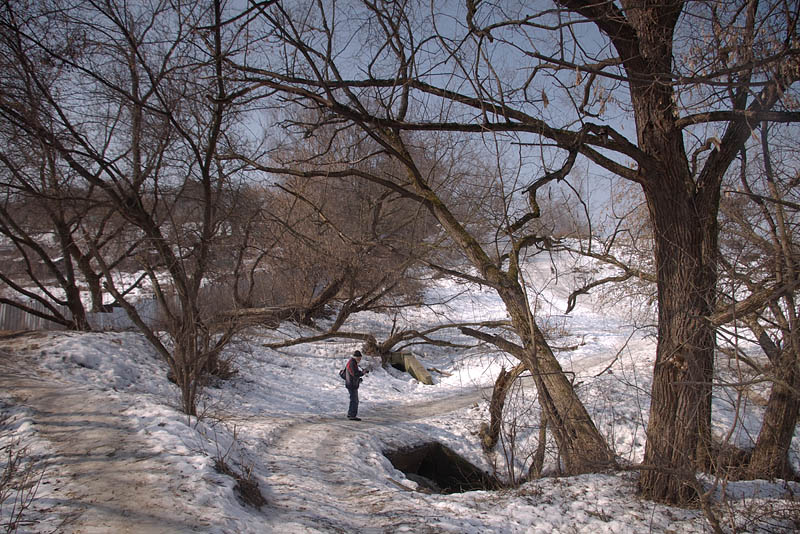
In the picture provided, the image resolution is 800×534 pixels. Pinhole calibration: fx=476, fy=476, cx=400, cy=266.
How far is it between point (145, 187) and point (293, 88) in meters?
6.99

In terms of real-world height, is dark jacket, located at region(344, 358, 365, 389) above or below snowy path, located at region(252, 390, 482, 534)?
above

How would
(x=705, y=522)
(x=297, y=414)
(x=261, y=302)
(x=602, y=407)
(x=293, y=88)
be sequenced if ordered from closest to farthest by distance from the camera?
(x=705, y=522), (x=293, y=88), (x=297, y=414), (x=602, y=407), (x=261, y=302)

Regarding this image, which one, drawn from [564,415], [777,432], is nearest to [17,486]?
[564,415]

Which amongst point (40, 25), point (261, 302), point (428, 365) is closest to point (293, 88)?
point (40, 25)

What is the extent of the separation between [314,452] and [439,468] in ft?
11.5

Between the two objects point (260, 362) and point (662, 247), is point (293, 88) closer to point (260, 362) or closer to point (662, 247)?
point (662, 247)

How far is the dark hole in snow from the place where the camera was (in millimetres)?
8781

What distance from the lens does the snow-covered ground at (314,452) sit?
153 inches

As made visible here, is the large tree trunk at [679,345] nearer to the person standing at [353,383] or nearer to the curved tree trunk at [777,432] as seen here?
the curved tree trunk at [777,432]

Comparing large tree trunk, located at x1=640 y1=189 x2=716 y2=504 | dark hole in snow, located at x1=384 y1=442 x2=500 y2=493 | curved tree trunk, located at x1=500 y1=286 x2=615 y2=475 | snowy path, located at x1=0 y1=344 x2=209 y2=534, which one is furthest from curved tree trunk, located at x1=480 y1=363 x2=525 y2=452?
snowy path, located at x1=0 y1=344 x2=209 y2=534

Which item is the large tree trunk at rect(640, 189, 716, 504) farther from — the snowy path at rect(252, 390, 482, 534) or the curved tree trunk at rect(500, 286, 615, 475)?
the snowy path at rect(252, 390, 482, 534)

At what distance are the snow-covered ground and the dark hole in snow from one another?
0.18 m

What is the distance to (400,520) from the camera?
13.5ft

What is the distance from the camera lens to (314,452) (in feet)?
23.1
